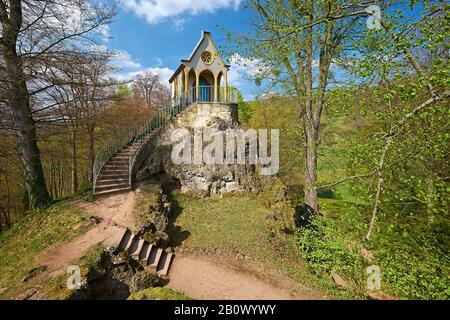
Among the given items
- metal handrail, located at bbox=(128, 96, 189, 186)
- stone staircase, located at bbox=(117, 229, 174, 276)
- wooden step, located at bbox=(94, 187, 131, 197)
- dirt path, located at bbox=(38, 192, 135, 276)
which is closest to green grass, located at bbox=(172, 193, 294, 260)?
stone staircase, located at bbox=(117, 229, 174, 276)

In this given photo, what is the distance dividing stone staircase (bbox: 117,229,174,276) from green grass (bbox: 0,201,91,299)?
1.74 meters

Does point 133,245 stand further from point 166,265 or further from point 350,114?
point 350,114

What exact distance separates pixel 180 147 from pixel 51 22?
8.14 m

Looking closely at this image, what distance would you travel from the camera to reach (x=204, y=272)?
891 cm

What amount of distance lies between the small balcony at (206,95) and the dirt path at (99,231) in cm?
Answer: 836

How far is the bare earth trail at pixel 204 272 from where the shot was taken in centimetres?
762

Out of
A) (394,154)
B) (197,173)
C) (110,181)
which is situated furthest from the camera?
(197,173)

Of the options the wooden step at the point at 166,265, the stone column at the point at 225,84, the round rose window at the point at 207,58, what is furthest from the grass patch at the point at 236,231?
the round rose window at the point at 207,58

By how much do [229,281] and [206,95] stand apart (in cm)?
1345

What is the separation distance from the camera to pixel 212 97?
59.1ft

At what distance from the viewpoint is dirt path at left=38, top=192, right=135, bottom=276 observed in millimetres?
7422

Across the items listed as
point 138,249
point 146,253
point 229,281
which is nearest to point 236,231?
point 229,281

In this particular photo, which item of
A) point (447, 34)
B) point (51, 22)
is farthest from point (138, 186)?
point (447, 34)
